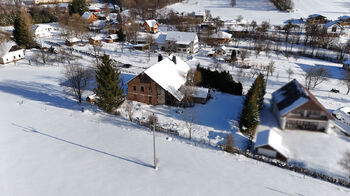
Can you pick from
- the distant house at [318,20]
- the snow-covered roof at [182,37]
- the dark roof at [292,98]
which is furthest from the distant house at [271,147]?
the distant house at [318,20]

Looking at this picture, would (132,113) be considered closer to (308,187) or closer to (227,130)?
(227,130)

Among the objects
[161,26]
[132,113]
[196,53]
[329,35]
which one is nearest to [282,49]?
[329,35]

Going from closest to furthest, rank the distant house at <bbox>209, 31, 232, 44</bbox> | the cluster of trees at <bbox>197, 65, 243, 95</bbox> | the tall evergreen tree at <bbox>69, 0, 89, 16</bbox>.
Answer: the cluster of trees at <bbox>197, 65, 243, 95</bbox>, the distant house at <bbox>209, 31, 232, 44</bbox>, the tall evergreen tree at <bbox>69, 0, 89, 16</bbox>

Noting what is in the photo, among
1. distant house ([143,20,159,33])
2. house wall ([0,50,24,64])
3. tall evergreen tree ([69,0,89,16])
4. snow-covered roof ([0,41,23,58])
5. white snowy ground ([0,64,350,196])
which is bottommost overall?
white snowy ground ([0,64,350,196])

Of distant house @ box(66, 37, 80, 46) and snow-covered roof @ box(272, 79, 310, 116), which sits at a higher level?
distant house @ box(66, 37, 80, 46)

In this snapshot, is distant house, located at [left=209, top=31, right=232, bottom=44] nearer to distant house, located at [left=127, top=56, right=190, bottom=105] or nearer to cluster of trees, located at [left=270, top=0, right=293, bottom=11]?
distant house, located at [left=127, top=56, right=190, bottom=105]

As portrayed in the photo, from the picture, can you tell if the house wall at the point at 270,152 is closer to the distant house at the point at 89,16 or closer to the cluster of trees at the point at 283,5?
the distant house at the point at 89,16

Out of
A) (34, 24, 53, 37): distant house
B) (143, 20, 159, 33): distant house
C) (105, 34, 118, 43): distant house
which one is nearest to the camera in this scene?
(105, 34, 118, 43): distant house

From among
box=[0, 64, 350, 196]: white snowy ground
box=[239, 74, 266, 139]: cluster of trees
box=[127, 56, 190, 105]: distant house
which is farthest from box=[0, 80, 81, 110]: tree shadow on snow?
box=[239, 74, 266, 139]: cluster of trees
